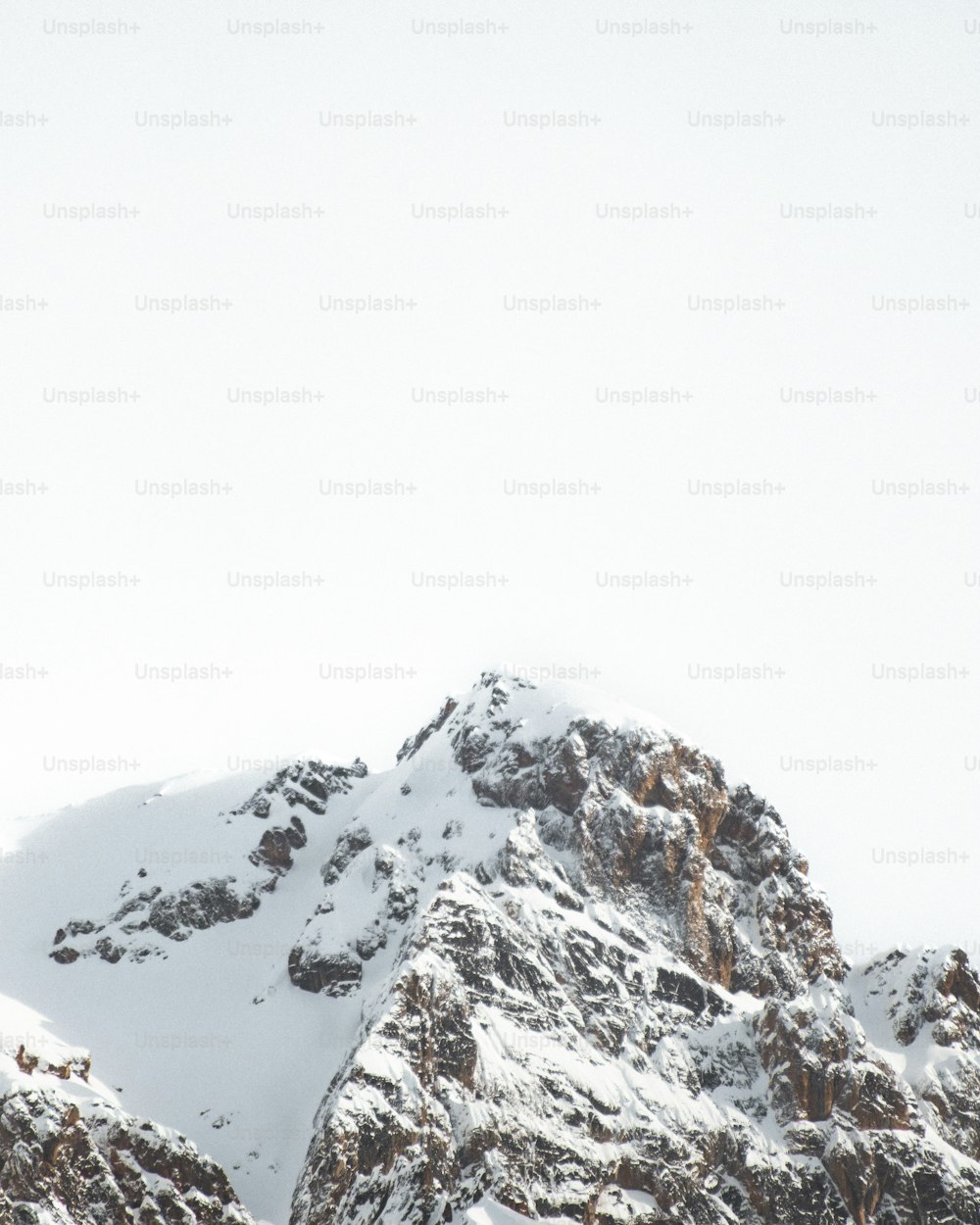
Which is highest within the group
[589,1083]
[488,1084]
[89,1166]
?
[488,1084]

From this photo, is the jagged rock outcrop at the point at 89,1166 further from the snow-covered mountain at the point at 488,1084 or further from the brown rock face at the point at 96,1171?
the snow-covered mountain at the point at 488,1084

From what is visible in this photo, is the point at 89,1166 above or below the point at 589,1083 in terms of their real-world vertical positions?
below

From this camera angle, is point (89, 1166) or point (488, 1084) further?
point (488, 1084)

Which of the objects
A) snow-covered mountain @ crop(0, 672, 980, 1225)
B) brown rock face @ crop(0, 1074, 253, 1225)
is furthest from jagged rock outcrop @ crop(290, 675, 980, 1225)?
brown rock face @ crop(0, 1074, 253, 1225)

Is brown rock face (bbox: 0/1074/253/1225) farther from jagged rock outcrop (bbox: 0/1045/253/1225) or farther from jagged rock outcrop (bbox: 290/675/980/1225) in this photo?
jagged rock outcrop (bbox: 290/675/980/1225)

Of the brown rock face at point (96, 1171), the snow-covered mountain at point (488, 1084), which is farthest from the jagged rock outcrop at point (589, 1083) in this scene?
the brown rock face at point (96, 1171)

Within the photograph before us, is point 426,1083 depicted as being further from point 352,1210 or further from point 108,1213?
point 108,1213

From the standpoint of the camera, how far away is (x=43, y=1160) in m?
156

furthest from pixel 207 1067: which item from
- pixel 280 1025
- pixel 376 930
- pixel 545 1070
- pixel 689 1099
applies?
pixel 689 1099

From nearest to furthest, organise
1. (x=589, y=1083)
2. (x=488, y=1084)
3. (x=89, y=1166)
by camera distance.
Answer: (x=89, y=1166), (x=488, y=1084), (x=589, y=1083)

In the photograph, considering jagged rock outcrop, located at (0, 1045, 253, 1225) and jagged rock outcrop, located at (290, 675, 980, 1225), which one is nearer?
jagged rock outcrop, located at (0, 1045, 253, 1225)

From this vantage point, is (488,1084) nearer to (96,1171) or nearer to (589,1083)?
(589,1083)

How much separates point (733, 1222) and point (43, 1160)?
73.2m

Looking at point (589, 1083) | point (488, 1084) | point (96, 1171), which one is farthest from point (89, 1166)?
point (589, 1083)
